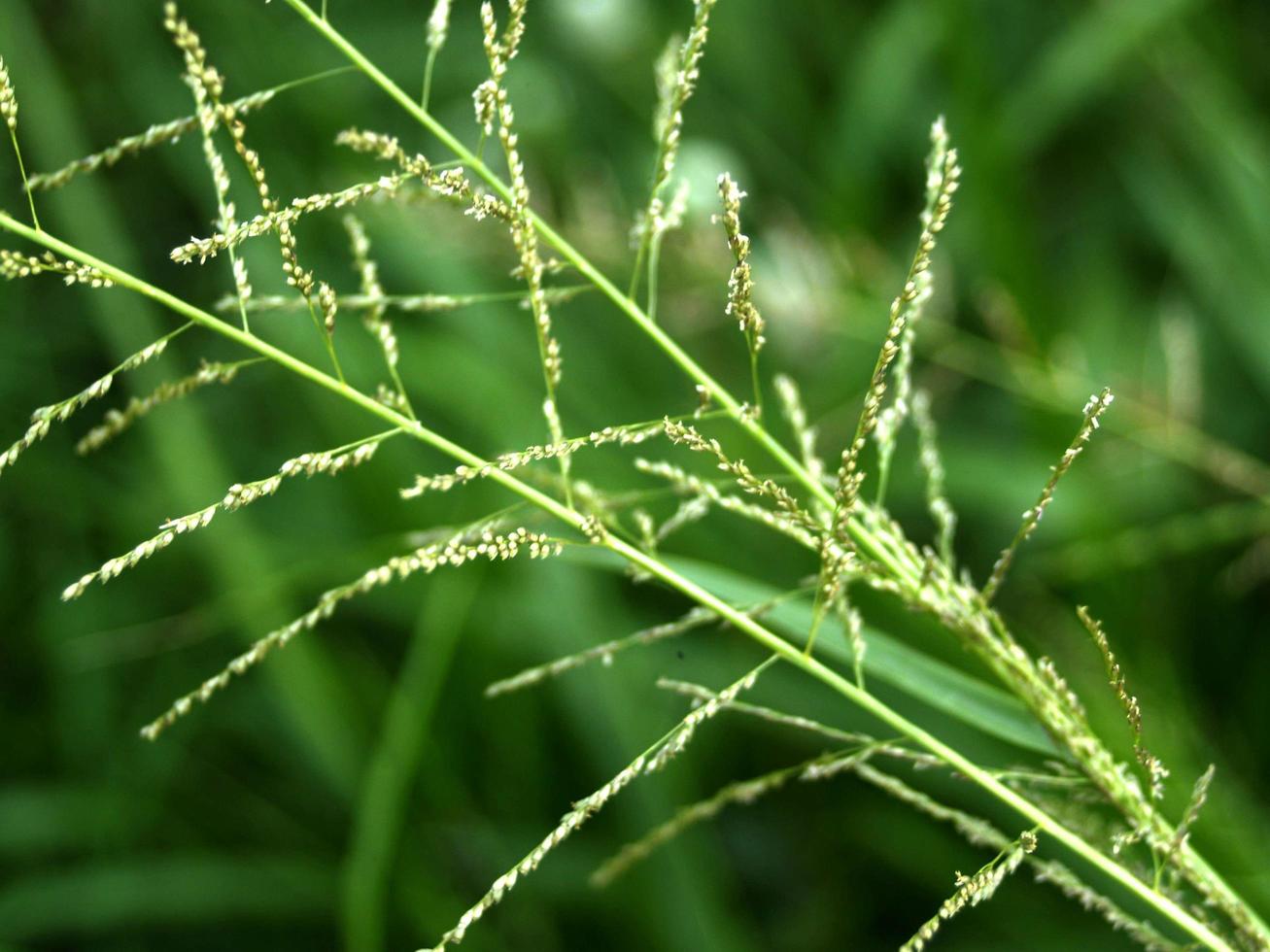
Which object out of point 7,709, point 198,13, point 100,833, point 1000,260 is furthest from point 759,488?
point 198,13

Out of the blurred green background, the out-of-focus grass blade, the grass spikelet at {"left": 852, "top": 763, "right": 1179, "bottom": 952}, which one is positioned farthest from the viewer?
the out-of-focus grass blade

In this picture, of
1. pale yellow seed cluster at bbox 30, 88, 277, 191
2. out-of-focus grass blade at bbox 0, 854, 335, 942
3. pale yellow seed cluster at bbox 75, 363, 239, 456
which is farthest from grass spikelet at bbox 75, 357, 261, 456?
out-of-focus grass blade at bbox 0, 854, 335, 942

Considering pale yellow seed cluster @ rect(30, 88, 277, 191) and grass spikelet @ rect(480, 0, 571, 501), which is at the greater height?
pale yellow seed cluster @ rect(30, 88, 277, 191)

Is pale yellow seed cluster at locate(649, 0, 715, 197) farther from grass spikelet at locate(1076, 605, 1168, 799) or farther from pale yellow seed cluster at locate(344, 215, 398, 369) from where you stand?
grass spikelet at locate(1076, 605, 1168, 799)

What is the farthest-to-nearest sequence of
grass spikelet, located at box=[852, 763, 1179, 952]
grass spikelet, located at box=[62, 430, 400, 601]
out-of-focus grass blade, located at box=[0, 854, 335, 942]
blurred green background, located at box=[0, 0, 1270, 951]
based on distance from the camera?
out-of-focus grass blade, located at box=[0, 854, 335, 942] < blurred green background, located at box=[0, 0, 1270, 951] < grass spikelet, located at box=[852, 763, 1179, 952] < grass spikelet, located at box=[62, 430, 400, 601]

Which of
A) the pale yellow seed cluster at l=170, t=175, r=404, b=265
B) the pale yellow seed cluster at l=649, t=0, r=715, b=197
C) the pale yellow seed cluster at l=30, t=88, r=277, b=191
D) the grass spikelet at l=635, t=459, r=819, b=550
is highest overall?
the pale yellow seed cluster at l=30, t=88, r=277, b=191

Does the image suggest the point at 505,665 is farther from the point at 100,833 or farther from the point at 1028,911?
the point at 1028,911

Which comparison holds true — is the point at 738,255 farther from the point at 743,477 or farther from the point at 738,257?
the point at 743,477

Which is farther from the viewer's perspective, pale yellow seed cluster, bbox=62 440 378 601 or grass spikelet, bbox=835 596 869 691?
grass spikelet, bbox=835 596 869 691

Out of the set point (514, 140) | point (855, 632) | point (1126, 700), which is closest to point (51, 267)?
point (514, 140)
